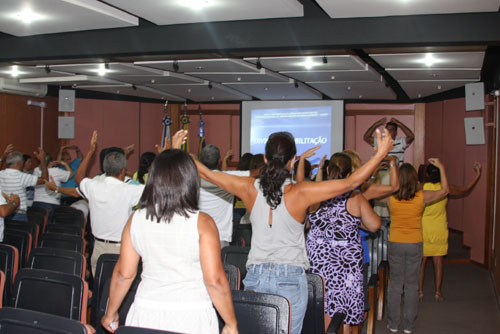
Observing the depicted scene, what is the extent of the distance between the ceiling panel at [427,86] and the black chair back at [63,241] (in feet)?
22.2

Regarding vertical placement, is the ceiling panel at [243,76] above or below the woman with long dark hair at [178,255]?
above

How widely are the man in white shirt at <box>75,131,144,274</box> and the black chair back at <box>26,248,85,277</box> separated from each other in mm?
484

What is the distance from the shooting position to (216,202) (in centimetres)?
480

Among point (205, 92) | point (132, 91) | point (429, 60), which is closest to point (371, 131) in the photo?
point (205, 92)

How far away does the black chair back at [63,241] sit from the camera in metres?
4.37

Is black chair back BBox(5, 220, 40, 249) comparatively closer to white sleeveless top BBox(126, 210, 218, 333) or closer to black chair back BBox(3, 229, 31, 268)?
black chair back BBox(3, 229, 31, 268)

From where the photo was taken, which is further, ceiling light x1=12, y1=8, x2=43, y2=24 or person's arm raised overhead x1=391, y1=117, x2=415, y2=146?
person's arm raised overhead x1=391, y1=117, x2=415, y2=146

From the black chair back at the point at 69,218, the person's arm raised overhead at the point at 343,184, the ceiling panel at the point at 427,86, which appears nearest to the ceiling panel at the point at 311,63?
the ceiling panel at the point at 427,86

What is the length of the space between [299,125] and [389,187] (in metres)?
8.88

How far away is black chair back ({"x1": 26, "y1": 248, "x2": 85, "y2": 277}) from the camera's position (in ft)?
12.0

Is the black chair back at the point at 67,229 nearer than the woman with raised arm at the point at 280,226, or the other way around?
the woman with raised arm at the point at 280,226

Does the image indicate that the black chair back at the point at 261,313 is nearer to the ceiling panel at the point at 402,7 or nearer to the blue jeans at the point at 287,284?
the blue jeans at the point at 287,284

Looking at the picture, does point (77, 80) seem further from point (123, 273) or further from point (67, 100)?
point (123, 273)

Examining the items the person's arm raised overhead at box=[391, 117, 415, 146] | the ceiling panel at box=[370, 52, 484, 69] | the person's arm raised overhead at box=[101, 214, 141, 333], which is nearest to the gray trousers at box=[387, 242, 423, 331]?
the ceiling panel at box=[370, 52, 484, 69]
